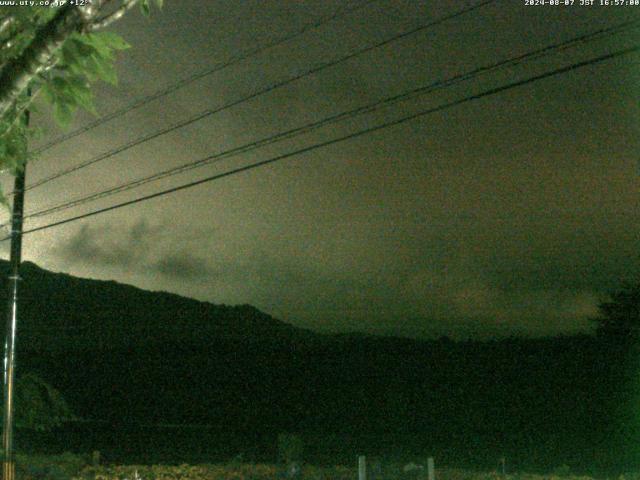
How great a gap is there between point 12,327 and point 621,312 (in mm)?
23690

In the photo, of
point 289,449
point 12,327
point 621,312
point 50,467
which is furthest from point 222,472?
point 621,312

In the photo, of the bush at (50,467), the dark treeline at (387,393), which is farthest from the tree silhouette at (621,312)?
the bush at (50,467)

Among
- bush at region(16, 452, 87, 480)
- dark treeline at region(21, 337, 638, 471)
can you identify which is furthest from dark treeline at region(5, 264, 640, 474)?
bush at region(16, 452, 87, 480)

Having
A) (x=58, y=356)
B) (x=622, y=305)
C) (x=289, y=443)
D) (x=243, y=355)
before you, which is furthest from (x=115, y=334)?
(x=289, y=443)

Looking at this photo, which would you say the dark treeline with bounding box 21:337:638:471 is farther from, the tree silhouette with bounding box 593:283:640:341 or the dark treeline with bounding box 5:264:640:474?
the tree silhouette with bounding box 593:283:640:341

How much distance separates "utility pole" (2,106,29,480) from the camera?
→ 55.3 ft

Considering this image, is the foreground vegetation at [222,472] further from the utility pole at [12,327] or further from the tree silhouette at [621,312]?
the tree silhouette at [621,312]

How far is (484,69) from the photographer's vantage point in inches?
448

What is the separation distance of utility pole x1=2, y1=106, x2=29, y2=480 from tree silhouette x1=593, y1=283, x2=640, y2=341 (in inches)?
806

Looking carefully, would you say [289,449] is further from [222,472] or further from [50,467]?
[50,467]

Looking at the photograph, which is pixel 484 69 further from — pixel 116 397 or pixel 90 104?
pixel 116 397

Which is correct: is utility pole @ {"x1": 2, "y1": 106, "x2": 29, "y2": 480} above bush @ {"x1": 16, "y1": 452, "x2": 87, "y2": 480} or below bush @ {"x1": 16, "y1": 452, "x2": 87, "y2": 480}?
above

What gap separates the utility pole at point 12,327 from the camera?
55.3 ft

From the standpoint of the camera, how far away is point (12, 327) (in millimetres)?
17234
